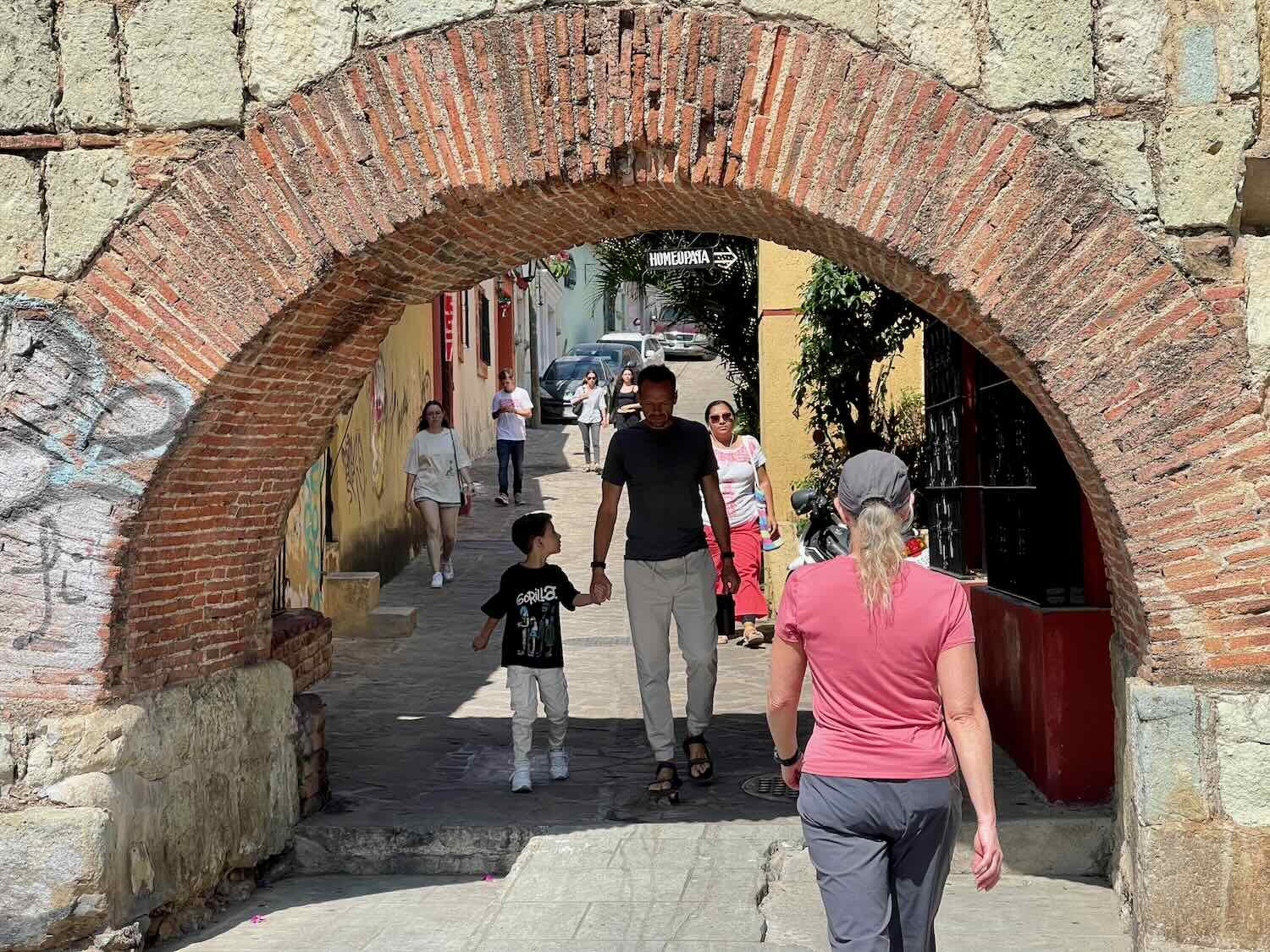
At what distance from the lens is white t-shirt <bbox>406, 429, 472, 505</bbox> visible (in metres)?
13.3

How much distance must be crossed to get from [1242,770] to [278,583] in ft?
16.4

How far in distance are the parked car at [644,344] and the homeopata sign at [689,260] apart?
20.1 metres

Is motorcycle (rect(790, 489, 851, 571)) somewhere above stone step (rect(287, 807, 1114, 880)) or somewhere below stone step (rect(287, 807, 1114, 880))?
above

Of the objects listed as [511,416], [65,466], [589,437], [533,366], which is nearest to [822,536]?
[65,466]

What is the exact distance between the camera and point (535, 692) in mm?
7000

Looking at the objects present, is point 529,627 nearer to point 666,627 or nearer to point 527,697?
point 527,697

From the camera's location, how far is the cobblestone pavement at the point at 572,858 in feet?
17.3

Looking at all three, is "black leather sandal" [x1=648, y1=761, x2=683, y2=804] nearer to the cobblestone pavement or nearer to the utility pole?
the cobblestone pavement

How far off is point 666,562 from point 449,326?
1272 cm

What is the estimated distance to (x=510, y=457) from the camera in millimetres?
18328

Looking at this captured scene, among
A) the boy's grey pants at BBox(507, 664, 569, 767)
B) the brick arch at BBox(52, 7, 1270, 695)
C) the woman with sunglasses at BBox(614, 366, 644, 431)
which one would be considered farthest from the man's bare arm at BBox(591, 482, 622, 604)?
the woman with sunglasses at BBox(614, 366, 644, 431)

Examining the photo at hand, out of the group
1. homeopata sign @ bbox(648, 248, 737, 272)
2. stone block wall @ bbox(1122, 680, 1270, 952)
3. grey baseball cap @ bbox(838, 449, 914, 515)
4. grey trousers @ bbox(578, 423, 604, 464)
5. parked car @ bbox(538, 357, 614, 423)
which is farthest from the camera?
parked car @ bbox(538, 357, 614, 423)

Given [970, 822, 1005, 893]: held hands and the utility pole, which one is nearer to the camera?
[970, 822, 1005, 893]: held hands

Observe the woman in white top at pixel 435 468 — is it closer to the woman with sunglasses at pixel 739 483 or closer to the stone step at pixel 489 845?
the woman with sunglasses at pixel 739 483
